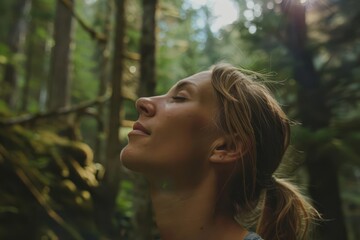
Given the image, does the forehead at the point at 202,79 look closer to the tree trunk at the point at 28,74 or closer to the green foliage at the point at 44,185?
the green foliage at the point at 44,185

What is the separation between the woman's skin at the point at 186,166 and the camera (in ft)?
5.07

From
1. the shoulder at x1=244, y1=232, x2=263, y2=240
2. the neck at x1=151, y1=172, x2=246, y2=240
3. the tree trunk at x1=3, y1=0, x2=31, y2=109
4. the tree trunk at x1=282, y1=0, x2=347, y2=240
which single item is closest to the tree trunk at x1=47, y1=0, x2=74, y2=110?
the tree trunk at x1=3, y1=0, x2=31, y2=109

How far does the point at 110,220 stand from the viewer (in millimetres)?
6102

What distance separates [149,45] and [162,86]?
4739mm

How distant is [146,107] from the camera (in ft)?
5.39

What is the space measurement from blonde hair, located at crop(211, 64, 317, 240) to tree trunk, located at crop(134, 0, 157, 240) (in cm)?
274

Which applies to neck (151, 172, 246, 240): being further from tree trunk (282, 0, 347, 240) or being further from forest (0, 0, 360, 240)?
tree trunk (282, 0, 347, 240)

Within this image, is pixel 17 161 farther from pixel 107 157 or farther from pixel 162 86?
pixel 162 86

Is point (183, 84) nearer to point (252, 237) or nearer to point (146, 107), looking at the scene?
point (146, 107)

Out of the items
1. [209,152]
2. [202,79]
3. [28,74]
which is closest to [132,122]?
[202,79]

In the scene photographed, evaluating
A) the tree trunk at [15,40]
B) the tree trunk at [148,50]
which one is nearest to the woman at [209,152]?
the tree trunk at [148,50]

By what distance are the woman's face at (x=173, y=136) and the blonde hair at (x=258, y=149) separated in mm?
71

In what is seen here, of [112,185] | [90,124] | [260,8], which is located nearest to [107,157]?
[112,185]

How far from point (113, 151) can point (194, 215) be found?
161 inches
